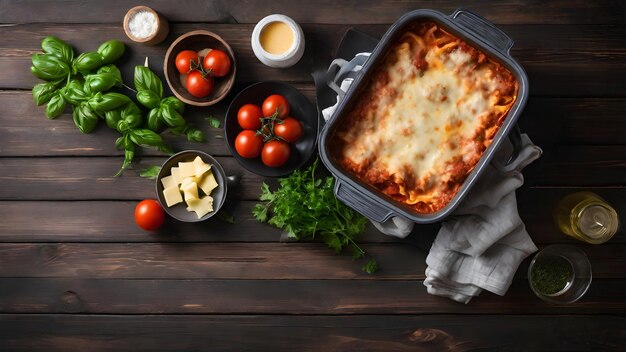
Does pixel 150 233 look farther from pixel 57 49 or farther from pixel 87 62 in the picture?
pixel 57 49

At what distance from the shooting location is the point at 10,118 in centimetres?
282

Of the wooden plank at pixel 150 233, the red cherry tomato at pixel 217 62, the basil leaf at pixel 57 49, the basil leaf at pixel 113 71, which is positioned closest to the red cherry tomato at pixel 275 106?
the red cherry tomato at pixel 217 62

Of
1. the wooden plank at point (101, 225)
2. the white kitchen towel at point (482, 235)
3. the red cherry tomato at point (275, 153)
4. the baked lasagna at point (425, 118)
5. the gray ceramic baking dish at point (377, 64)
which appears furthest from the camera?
the wooden plank at point (101, 225)

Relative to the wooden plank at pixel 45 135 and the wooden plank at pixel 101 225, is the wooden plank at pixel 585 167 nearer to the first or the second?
the wooden plank at pixel 101 225

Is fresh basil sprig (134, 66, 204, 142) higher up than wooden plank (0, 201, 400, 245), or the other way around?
fresh basil sprig (134, 66, 204, 142)

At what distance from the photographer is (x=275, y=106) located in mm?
2580

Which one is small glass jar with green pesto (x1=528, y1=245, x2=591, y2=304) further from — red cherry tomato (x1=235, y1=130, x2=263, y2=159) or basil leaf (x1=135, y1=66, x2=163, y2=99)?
basil leaf (x1=135, y1=66, x2=163, y2=99)

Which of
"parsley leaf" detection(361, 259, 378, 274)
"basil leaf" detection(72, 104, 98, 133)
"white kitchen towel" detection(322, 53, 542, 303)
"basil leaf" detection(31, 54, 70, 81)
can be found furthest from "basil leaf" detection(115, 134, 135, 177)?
"parsley leaf" detection(361, 259, 378, 274)

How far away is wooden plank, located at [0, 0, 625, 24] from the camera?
2.71 m

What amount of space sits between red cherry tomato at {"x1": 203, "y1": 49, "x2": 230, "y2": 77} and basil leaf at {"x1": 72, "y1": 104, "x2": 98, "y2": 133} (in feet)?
1.87

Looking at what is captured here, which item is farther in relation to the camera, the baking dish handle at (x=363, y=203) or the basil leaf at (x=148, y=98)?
the basil leaf at (x=148, y=98)

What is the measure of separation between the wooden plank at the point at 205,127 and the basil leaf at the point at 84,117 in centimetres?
8

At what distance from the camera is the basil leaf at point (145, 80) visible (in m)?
2.66

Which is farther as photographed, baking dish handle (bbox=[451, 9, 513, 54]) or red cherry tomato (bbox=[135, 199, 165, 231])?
red cherry tomato (bbox=[135, 199, 165, 231])
